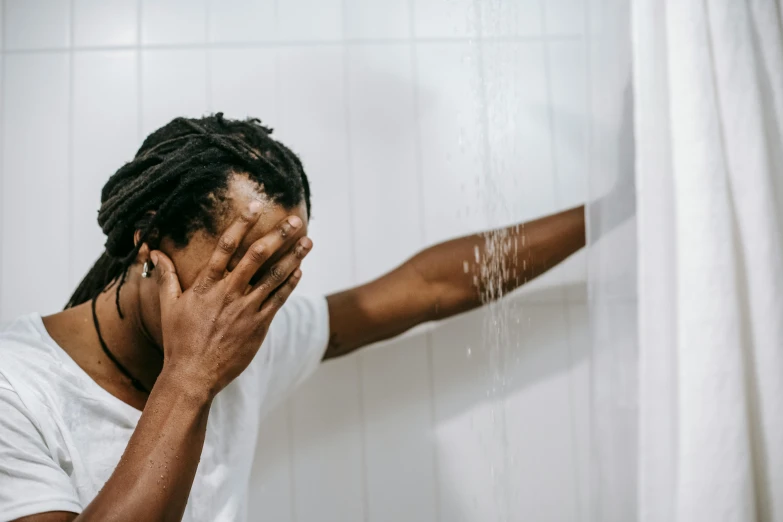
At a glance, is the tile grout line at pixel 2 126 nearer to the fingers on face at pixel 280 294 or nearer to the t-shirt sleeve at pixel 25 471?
the t-shirt sleeve at pixel 25 471

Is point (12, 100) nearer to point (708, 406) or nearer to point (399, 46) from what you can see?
point (399, 46)

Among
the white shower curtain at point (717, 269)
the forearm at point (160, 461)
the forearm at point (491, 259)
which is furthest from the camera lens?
the forearm at point (491, 259)

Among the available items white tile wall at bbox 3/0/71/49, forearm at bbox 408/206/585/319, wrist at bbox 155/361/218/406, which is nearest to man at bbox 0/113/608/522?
wrist at bbox 155/361/218/406

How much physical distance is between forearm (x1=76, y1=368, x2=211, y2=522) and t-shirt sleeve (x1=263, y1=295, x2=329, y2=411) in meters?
0.26

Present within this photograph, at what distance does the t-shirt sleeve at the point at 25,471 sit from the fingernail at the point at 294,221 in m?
0.33

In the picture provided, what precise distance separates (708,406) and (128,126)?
0.97 m

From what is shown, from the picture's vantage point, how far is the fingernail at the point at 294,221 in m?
0.68

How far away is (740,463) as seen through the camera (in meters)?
0.47

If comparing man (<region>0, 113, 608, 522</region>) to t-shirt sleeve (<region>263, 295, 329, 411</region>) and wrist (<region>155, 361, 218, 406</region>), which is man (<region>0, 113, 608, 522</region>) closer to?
wrist (<region>155, 361, 218, 406</region>)

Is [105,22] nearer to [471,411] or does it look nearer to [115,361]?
[115,361]

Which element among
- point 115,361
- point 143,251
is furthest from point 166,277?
point 115,361

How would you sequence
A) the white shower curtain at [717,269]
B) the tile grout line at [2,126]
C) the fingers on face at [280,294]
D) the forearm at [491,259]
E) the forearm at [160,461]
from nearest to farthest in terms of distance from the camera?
1. the white shower curtain at [717,269]
2. the forearm at [160,461]
3. the fingers on face at [280,294]
4. the forearm at [491,259]
5. the tile grout line at [2,126]

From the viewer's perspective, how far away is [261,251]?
26.3 inches

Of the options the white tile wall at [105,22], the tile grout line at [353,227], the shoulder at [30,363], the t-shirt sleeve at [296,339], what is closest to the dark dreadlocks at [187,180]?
the shoulder at [30,363]
